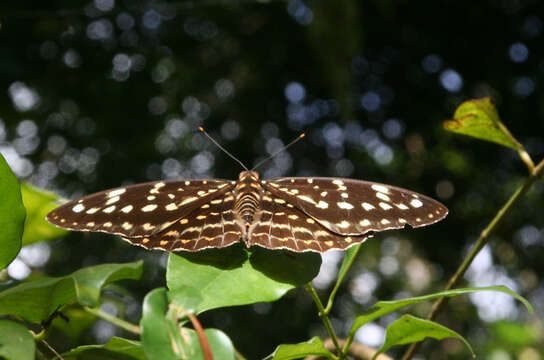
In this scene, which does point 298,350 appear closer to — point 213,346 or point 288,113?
point 213,346

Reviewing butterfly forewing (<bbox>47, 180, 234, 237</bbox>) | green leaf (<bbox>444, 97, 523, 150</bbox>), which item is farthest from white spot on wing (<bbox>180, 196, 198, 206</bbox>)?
green leaf (<bbox>444, 97, 523, 150</bbox>)

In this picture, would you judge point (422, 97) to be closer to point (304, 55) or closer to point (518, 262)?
point (304, 55)

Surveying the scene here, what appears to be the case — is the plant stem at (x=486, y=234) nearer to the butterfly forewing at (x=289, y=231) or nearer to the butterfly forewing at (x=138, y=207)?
the butterfly forewing at (x=289, y=231)

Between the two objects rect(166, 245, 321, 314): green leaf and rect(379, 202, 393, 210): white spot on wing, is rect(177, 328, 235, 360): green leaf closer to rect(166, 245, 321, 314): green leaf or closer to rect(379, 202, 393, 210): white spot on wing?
rect(166, 245, 321, 314): green leaf

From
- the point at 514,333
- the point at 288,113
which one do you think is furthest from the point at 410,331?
the point at 288,113

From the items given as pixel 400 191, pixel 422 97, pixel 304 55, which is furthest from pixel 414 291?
pixel 400 191
